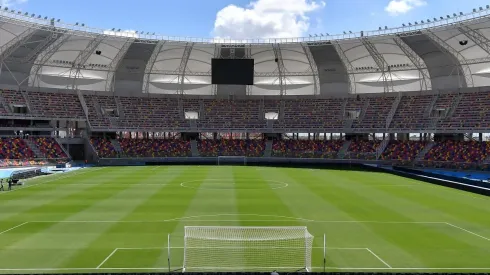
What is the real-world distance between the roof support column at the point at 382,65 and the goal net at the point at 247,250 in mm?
44170

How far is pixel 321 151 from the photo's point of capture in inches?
2694

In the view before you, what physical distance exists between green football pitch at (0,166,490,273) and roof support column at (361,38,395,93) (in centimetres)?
2513

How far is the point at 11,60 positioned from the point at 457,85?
62.5 m

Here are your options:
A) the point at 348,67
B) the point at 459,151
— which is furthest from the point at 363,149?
the point at 459,151

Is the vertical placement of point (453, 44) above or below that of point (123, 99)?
above

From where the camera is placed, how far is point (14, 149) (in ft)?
190

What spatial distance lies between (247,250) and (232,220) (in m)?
5.68

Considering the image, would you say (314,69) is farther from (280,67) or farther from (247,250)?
(247,250)

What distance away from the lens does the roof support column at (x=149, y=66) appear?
6294 cm

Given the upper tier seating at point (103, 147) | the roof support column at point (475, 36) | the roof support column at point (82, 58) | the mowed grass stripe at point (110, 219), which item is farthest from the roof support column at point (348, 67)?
the upper tier seating at point (103, 147)

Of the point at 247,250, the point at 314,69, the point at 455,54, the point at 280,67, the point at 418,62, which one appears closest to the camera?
the point at 247,250

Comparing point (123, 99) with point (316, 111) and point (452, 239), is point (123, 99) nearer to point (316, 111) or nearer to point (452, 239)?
point (316, 111)

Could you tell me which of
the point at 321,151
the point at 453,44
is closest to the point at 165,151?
the point at 321,151

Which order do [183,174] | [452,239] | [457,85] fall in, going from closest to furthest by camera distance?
[452,239] < [183,174] < [457,85]
